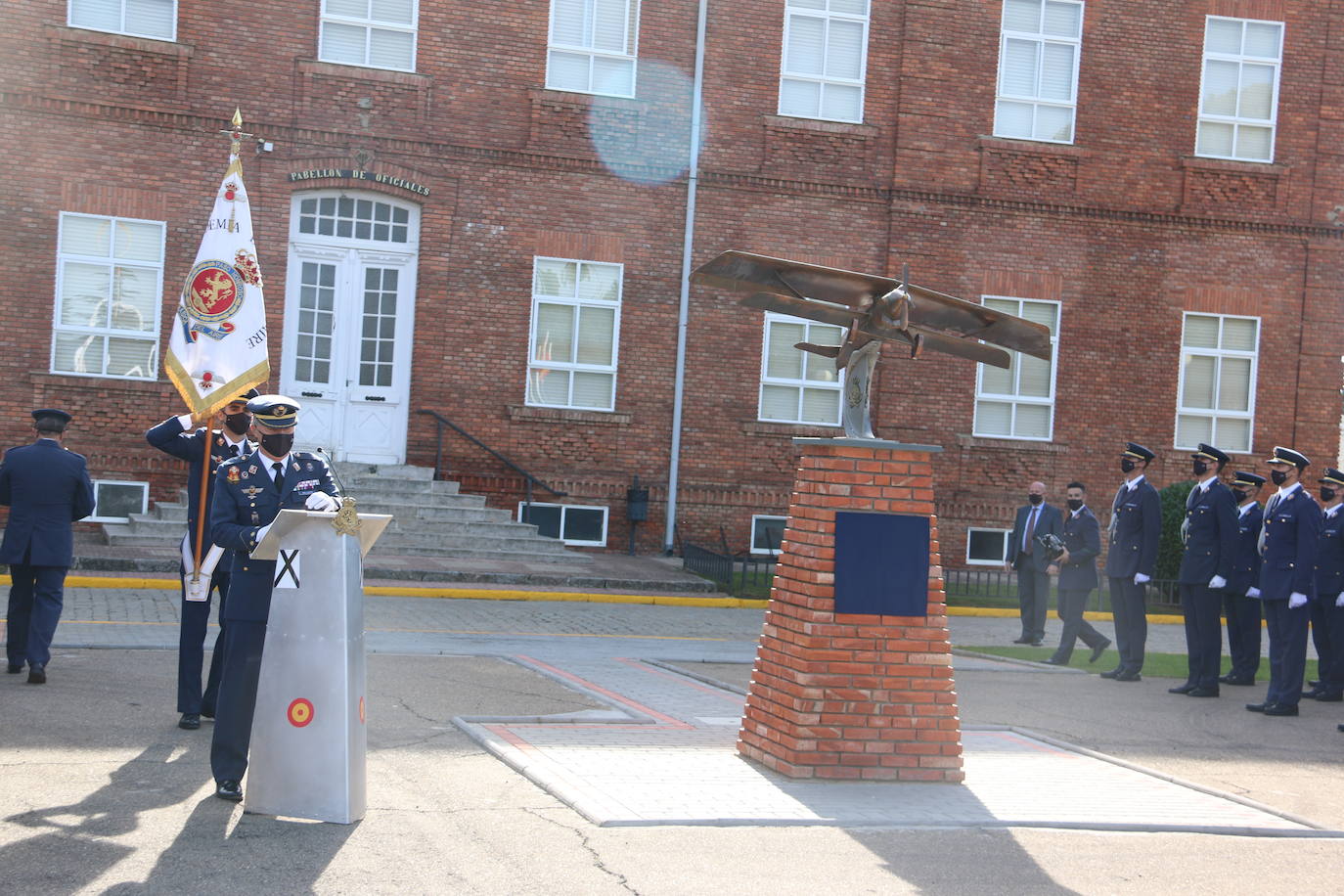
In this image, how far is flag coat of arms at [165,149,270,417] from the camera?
11.6m

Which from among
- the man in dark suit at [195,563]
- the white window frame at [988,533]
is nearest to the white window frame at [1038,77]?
the white window frame at [988,533]

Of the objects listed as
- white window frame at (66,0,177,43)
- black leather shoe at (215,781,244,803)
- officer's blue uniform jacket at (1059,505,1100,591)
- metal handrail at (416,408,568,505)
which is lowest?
black leather shoe at (215,781,244,803)

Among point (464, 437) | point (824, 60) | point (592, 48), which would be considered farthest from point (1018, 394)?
point (464, 437)

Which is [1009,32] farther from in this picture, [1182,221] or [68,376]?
[68,376]

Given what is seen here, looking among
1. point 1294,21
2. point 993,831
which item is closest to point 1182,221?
point 1294,21

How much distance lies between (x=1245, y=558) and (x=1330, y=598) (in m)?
0.79

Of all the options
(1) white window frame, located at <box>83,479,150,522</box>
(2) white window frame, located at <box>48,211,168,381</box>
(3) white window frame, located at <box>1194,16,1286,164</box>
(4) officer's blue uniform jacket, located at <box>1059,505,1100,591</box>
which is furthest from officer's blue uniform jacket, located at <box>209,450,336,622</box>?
(3) white window frame, located at <box>1194,16,1286,164</box>

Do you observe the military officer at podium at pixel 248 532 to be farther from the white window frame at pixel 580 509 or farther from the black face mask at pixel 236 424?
the white window frame at pixel 580 509

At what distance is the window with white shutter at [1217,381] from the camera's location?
24.1 m

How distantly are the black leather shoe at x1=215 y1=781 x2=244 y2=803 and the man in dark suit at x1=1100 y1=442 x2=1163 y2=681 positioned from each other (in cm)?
892

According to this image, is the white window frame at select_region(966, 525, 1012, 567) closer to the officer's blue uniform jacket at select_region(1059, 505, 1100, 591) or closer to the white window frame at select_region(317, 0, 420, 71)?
the officer's blue uniform jacket at select_region(1059, 505, 1100, 591)

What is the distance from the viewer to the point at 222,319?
12086 mm

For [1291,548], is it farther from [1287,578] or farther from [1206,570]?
[1206,570]

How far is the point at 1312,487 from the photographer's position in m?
23.8
